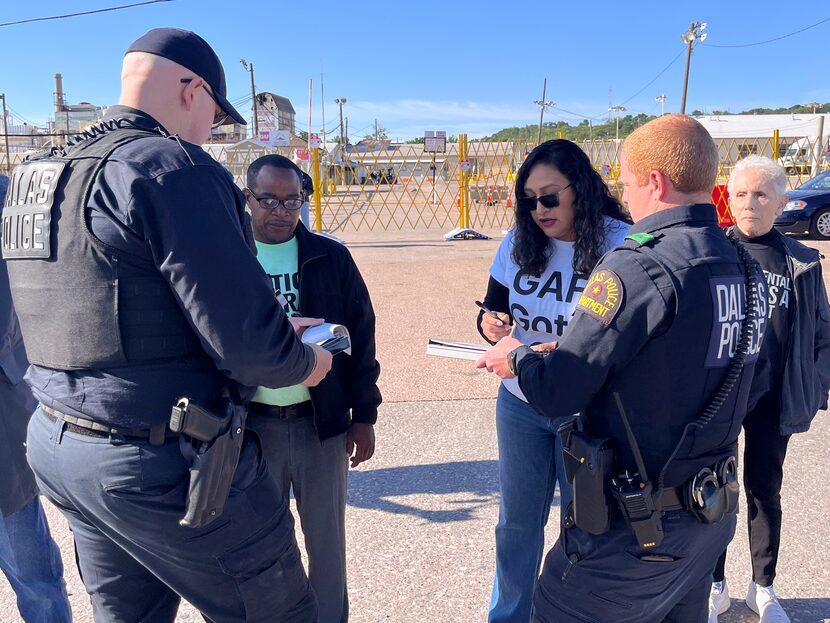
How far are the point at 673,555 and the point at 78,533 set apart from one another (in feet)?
4.94

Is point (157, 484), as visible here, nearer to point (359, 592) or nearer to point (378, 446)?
point (359, 592)

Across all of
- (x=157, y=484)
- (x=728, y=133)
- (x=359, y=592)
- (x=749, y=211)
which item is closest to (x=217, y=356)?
(x=157, y=484)

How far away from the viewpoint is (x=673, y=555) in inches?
66.4

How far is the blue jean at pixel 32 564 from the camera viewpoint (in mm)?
2332

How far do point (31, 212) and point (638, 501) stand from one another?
5.16 ft

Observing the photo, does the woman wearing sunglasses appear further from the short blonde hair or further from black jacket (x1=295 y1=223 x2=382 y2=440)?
the short blonde hair

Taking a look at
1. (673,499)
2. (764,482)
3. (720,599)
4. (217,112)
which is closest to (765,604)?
(720,599)

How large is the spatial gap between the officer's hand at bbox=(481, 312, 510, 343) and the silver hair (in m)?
1.09

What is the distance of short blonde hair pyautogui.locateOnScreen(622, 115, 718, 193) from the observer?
170 cm

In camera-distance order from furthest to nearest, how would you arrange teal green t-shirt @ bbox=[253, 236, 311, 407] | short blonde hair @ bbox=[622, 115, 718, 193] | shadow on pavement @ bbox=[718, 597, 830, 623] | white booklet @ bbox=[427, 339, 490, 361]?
shadow on pavement @ bbox=[718, 597, 830, 623] → teal green t-shirt @ bbox=[253, 236, 311, 407] → white booklet @ bbox=[427, 339, 490, 361] → short blonde hair @ bbox=[622, 115, 718, 193]

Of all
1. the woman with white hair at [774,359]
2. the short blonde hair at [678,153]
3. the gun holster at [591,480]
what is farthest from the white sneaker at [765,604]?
the short blonde hair at [678,153]

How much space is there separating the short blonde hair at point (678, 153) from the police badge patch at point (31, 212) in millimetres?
1405

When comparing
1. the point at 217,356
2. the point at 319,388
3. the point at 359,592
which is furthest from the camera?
the point at 359,592

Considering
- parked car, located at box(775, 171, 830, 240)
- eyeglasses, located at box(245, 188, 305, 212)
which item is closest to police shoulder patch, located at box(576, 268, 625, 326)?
eyeglasses, located at box(245, 188, 305, 212)
